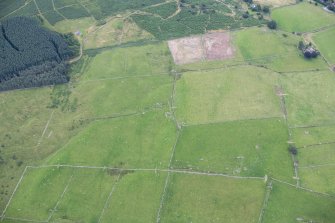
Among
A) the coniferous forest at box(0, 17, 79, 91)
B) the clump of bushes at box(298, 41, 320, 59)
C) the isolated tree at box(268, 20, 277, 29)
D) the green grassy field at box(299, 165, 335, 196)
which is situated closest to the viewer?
the green grassy field at box(299, 165, 335, 196)

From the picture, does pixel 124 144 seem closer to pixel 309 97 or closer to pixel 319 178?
pixel 319 178

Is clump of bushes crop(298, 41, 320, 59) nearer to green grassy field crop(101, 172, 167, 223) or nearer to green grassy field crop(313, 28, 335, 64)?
green grassy field crop(313, 28, 335, 64)

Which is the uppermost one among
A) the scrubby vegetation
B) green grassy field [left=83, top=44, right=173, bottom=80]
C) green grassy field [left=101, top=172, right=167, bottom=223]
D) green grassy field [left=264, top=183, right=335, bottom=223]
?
the scrubby vegetation

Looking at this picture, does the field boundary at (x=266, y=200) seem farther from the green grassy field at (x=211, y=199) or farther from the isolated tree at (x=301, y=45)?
the isolated tree at (x=301, y=45)

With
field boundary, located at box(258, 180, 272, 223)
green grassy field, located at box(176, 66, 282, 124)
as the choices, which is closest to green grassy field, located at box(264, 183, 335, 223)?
field boundary, located at box(258, 180, 272, 223)

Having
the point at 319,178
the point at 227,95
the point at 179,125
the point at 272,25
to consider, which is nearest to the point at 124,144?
the point at 179,125

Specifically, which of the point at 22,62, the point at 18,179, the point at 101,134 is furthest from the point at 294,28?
A: the point at 18,179
